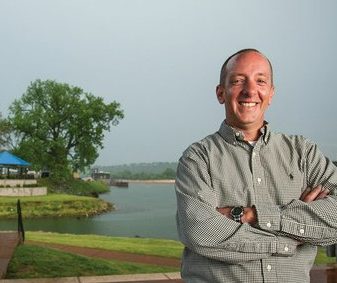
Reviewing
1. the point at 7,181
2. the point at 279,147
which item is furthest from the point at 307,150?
the point at 7,181

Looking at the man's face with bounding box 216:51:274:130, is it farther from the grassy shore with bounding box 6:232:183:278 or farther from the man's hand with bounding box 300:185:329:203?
the grassy shore with bounding box 6:232:183:278

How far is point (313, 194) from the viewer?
2342 millimetres


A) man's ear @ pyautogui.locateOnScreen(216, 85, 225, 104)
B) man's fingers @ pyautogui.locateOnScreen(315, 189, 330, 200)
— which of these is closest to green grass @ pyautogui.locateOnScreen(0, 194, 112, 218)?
man's ear @ pyautogui.locateOnScreen(216, 85, 225, 104)

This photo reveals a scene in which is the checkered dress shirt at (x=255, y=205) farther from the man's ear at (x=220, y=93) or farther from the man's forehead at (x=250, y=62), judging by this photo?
the man's forehead at (x=250, y=62)

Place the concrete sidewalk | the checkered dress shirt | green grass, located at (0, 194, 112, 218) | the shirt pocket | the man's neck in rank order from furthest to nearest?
green grass, located at (0, 194, 112, 218)
the concrete sidewalk
the man's neck
the shirt pocket
the checkered dress shirt

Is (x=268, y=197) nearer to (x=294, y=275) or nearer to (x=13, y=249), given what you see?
(x=294, y=275)

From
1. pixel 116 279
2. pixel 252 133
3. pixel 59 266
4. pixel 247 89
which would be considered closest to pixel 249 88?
pixel 247 89

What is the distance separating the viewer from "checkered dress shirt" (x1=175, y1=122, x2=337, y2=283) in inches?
85.3

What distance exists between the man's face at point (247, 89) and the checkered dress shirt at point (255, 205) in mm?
78

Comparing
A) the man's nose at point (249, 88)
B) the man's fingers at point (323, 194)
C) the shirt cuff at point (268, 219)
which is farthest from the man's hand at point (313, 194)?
the man's nose at point (249, 88)

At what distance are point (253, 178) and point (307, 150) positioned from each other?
35 cm

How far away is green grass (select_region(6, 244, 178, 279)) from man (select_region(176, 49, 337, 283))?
5.48 m

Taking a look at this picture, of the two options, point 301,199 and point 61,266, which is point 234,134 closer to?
point 301,199

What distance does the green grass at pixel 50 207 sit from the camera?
3407cm
